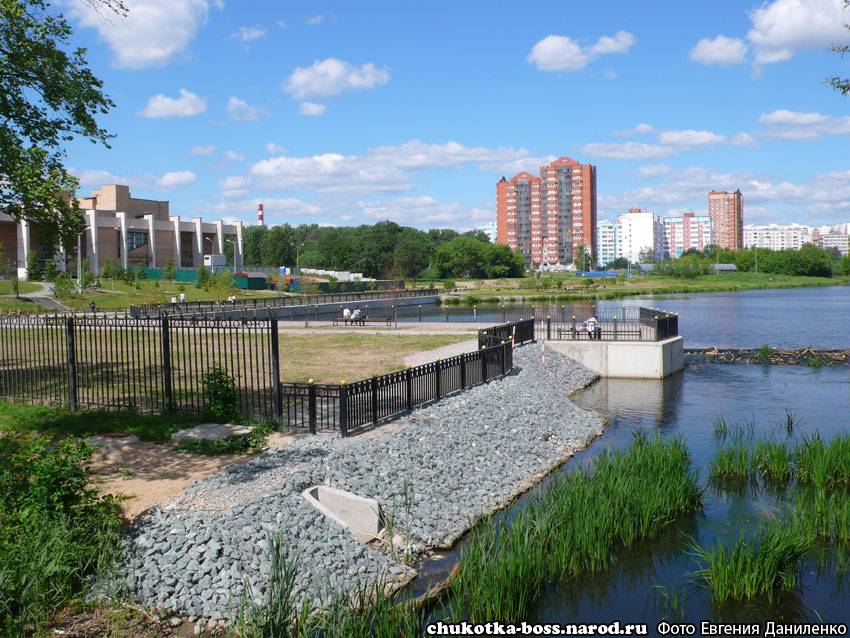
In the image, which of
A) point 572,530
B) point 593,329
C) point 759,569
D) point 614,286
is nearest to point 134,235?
point 614,286

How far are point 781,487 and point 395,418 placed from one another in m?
7.54

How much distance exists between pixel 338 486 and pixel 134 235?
10005 centimetres

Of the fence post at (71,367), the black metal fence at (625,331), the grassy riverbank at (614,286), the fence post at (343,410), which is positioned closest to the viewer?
the fence post at (343,410)

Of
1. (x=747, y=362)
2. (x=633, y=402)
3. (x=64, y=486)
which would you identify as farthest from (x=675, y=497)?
(x=747, y=362)

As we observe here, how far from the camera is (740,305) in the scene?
73.8 meters

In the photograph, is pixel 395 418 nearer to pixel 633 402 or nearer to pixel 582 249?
pixel 633 402

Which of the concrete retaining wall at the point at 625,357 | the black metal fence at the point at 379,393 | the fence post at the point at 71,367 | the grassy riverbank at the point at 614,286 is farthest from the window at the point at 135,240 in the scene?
the fence post at the point at 71,367

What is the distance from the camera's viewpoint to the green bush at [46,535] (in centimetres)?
720

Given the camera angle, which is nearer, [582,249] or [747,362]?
[747,362]

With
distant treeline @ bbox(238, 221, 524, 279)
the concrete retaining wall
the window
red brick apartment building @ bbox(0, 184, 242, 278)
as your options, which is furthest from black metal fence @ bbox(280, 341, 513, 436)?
distant treeline @ bbox(238, 221, 524, 279)

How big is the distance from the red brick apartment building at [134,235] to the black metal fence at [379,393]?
74271 millimetres

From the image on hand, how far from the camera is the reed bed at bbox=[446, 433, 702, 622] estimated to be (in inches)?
312

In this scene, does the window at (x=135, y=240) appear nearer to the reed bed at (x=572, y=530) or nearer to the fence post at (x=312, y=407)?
the fence post at (x=312, y=407)

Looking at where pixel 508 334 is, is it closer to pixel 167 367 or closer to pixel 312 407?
pixel 312 407
